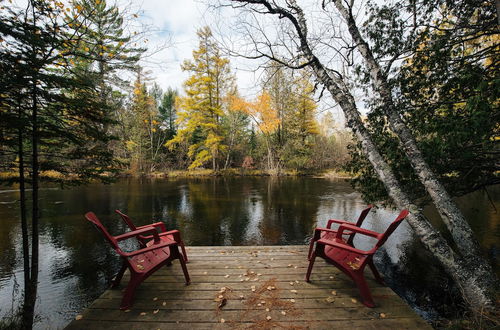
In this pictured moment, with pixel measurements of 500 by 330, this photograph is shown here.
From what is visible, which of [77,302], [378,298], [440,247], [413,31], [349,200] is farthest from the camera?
[349,200]

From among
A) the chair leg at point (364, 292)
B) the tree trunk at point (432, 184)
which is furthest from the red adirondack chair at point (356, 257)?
the tree trunk at point (432, 184)

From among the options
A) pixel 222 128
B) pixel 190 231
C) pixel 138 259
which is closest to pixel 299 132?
pixel 222 128

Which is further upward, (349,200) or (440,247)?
(440,247)

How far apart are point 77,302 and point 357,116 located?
609 cm

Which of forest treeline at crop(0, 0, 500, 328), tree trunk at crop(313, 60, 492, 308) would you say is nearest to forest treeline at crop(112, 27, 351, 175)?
forest treeline at crop(0, 0, 500, 328)

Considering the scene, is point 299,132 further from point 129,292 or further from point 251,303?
point 129,292

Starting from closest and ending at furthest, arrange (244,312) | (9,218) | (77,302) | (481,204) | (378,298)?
1. (244,312)
2. (378,298)
3. (77,302)
4. (9,218)
5. (481,204)

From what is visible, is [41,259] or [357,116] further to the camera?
[41,259]

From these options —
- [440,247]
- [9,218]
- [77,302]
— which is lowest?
[77,302]

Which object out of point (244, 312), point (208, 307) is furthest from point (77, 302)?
point (244, 312)

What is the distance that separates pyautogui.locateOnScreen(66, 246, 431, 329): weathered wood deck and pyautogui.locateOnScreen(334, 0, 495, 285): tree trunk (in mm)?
1333

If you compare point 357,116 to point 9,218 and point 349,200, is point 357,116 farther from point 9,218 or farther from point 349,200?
point 9,218

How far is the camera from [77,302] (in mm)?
3865

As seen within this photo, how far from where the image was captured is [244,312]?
225 cm
